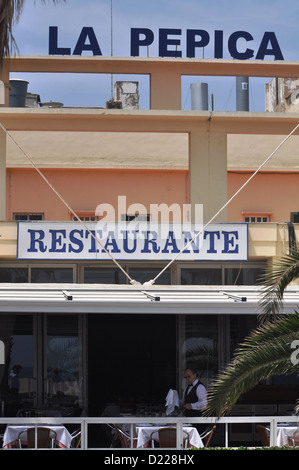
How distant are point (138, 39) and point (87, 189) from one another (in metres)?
6.42

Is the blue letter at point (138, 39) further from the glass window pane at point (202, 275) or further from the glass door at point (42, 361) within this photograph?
the glass door at point (42, 361)

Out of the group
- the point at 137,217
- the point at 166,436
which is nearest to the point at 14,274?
the point at 166,436

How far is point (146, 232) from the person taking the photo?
18391mm

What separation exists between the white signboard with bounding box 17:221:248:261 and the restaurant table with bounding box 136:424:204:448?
5.25 metres

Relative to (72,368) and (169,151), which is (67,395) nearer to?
(72,368)

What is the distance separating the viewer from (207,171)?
20.0m

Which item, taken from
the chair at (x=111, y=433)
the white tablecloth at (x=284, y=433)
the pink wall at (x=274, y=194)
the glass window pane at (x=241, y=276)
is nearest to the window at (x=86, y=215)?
the pink wall at (x=274, y=194)

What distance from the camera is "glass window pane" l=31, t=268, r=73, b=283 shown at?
18.7 metres

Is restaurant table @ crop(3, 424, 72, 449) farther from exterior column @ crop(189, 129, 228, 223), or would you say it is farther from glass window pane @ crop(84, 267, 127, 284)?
exterior column @ crop(189, 129, 228, 223)

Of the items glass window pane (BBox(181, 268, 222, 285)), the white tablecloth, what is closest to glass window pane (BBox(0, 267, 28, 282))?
glass window pane (BBox(181, 268, 222, 285))

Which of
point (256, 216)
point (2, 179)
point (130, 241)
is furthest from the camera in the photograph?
point (256, 216)

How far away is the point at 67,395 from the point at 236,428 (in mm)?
3390

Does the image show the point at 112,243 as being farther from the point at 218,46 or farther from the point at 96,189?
the point at 96,189
